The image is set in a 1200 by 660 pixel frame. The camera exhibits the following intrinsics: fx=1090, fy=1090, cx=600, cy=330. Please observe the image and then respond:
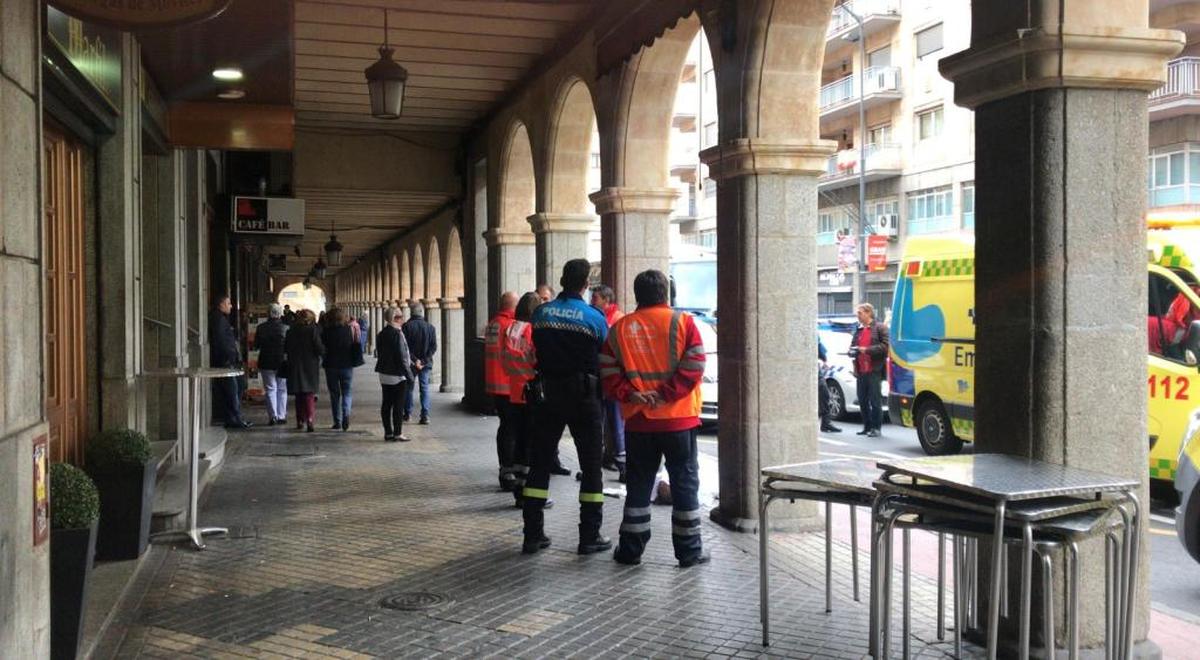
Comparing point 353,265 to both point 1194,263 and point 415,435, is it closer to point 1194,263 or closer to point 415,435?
point 415,435

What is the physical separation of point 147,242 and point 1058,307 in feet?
24.8

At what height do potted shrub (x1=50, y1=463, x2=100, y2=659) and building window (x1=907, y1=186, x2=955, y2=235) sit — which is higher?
building window (x1=907, y1=186, x2=955, y2=235)

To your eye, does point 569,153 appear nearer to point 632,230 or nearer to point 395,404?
point 632,230

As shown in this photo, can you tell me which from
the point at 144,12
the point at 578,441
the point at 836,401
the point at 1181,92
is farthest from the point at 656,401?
the point at 1181,92

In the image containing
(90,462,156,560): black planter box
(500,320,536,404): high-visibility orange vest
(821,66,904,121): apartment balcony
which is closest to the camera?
(90,462,156,560): black planter box

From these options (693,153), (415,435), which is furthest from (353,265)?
(415,435)

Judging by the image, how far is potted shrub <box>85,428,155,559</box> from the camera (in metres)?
6.04

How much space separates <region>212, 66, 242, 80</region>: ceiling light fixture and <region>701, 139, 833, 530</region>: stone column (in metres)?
3.53

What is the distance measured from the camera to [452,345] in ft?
70.8

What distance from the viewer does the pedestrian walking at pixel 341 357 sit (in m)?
14.3

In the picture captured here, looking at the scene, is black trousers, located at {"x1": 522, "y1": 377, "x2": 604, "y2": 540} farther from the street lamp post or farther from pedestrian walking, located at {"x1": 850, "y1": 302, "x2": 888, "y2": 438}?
the street lamp post

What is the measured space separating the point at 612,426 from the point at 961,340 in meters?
4.31

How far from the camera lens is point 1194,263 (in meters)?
9.55

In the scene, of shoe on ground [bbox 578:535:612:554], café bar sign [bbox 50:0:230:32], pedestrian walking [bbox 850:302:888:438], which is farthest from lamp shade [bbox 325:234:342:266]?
café bar sign [bbox 50:0:230:32]
